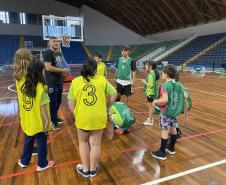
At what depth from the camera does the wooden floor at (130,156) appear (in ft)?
9.68

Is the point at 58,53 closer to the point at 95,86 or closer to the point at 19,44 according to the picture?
the point at 95,86

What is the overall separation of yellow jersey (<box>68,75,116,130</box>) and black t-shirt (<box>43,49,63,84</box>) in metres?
1.87

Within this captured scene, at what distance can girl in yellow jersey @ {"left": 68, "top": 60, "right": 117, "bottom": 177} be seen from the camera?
259cm

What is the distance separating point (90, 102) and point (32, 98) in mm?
821

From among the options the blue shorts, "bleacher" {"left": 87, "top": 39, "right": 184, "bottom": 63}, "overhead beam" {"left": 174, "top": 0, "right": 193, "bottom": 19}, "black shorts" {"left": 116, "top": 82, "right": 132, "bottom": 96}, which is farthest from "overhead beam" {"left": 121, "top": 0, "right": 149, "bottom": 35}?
the blue shorts

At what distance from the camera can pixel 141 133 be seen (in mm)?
4641

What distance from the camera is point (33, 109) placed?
2.91 m

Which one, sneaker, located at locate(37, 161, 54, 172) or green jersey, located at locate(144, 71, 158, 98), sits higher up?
green jersey, located at locate(144, 71, 158, 98)

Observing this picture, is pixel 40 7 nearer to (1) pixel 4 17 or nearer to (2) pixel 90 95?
(1) pixel 4 17

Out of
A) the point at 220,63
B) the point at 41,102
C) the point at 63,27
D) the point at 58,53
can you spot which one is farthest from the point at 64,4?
the point at 41,102

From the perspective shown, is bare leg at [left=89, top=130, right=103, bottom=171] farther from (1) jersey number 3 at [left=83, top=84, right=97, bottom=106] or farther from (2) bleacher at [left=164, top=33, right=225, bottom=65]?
(2) bleacher at [left=164, top=33, right=225, bottom=65]

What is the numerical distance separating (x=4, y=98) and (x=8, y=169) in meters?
5.94

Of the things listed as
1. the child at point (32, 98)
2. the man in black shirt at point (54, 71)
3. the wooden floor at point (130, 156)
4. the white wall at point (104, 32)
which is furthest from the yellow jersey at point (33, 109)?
the white wall at point (104, 32)

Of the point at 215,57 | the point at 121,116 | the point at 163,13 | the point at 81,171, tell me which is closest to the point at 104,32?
the point at 163,13
